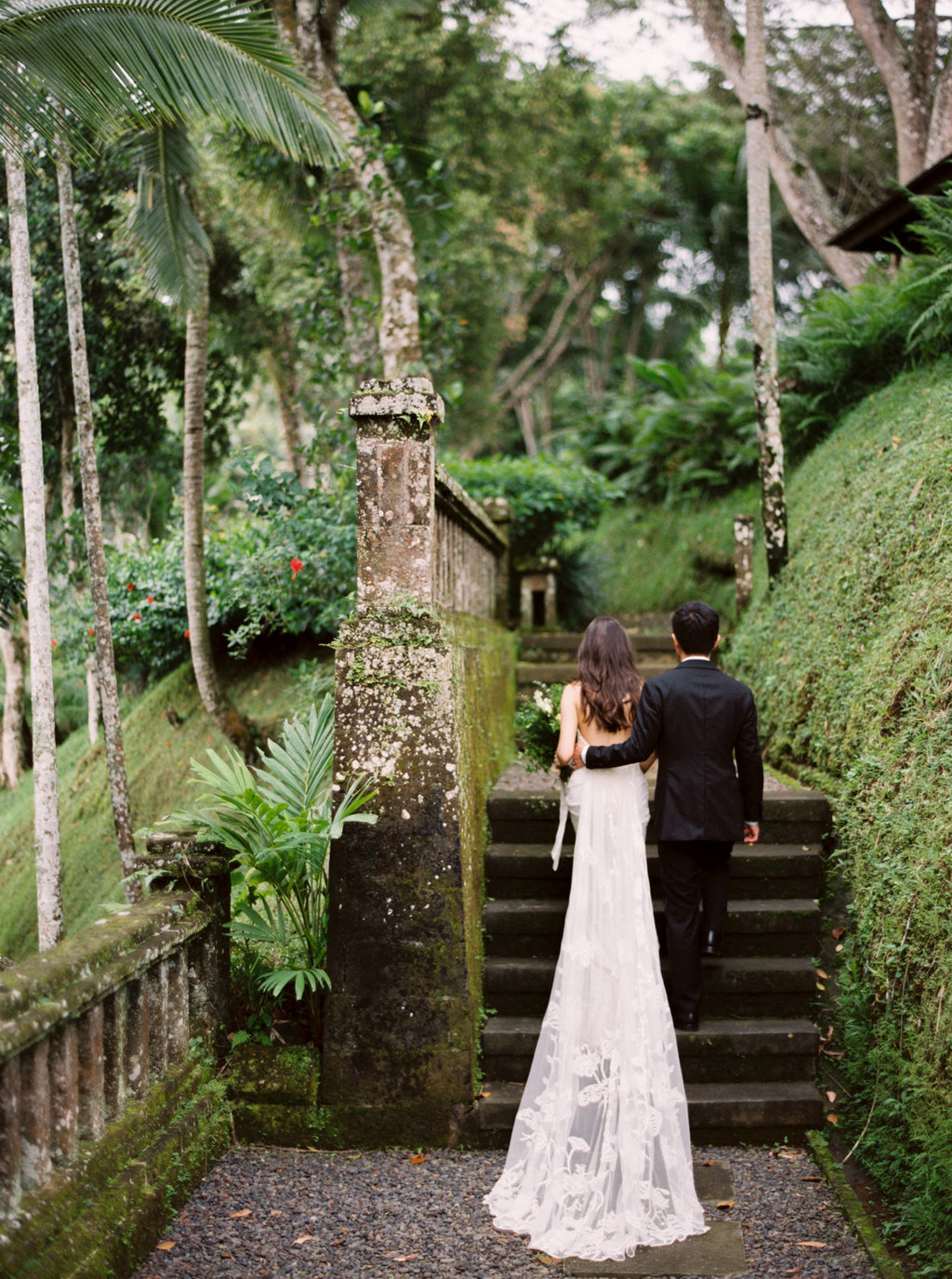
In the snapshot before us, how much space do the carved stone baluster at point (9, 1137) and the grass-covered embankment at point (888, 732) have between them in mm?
2704

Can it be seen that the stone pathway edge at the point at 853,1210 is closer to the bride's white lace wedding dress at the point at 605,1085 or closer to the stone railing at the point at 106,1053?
the bride's white lace wedding dress at the point at 605,1085

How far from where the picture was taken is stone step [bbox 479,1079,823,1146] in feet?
13.2

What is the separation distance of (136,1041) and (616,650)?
2447 mm

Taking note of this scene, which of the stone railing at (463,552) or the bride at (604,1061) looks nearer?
the bride at (604,1061)

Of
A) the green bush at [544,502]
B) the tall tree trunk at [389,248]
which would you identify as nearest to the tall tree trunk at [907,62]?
the green bush at [544,502]

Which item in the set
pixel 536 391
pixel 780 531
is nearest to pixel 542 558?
pixel 780 531

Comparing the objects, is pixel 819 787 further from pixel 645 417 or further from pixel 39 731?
pixel 645 417

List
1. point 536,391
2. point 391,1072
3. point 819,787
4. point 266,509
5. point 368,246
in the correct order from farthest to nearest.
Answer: point 536,391
point 368,246
point 266,509
point 819,787
point 391,1072

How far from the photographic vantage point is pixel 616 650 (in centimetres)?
423

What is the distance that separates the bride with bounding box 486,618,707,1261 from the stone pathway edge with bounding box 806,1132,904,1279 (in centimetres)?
55

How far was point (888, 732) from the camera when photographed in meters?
4.62

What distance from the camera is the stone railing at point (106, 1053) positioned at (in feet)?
8.53

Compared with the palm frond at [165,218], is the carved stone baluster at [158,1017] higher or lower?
lower

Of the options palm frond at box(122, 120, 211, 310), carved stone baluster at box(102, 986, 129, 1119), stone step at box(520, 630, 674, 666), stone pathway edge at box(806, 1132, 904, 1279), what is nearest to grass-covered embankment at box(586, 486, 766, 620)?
stone step at box(520, 630, 674, 666)
